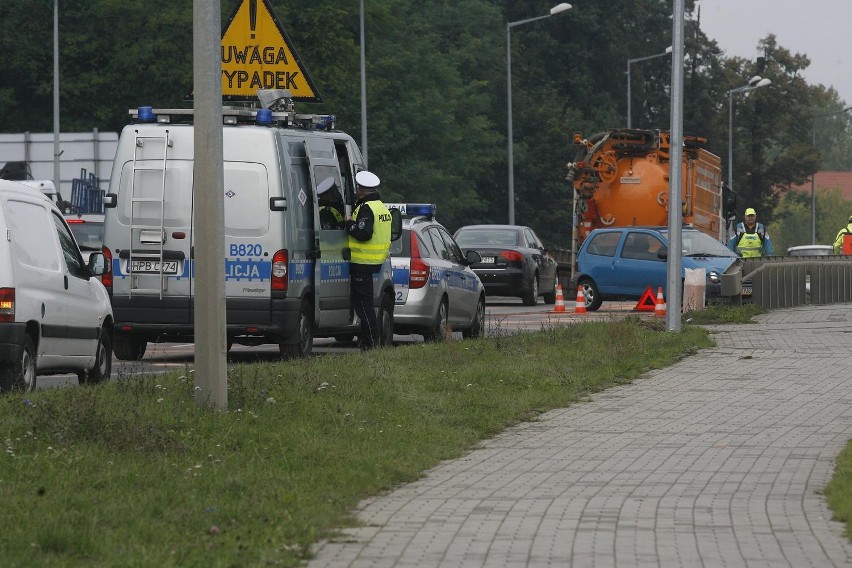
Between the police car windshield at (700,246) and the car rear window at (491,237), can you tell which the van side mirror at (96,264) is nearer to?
the police car windshield at (700,246)

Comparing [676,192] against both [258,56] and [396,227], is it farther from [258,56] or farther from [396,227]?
[258,56]

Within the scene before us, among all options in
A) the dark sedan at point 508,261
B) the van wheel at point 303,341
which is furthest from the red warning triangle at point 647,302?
the van wheel at point 303,341

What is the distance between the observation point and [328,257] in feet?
58.3

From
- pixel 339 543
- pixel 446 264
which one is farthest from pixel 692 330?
pixel 339 543

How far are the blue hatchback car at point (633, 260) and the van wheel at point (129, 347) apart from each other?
45.8 feet

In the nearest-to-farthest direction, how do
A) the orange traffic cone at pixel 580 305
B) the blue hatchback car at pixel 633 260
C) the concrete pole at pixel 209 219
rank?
the concrete pole at pixel 209 219, the orange traffic cone at pixel 580 305, the blue hatchback car at pixel 633 260

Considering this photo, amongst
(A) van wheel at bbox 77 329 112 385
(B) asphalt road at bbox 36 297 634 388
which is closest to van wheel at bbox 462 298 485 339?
(B) asphalt road at bbox 36 297 634 388

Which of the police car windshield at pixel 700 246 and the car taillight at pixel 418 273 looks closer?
the car taillight at pixel 418 273

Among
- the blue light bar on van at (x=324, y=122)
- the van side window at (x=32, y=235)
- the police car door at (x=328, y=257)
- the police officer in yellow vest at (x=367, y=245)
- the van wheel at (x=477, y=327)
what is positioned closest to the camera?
the van side window at (x=32, y=235)

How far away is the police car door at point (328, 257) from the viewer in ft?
57.2

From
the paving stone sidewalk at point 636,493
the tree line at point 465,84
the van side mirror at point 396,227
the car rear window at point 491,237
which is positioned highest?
the tree line at point 465,84

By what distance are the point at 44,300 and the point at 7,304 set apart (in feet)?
2.66

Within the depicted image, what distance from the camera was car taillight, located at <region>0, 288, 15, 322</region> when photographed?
12.6 metres

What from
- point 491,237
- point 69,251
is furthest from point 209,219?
point 491,237
